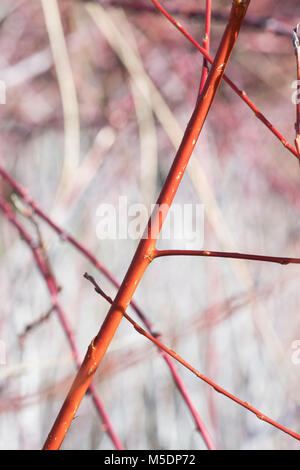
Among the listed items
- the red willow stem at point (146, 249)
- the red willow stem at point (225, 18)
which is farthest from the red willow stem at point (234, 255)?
the red willow stem at point (225, 18)

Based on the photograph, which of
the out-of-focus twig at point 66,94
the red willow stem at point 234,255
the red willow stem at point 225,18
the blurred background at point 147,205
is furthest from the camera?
the blurred background at point 147,205

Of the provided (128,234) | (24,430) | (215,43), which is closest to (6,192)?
(128,234)

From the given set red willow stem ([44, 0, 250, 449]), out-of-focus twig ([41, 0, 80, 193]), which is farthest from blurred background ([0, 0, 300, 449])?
red willow stem ([44, 0, 250, 449])

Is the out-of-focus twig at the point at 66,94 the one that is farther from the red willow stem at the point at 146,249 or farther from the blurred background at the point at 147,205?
the red willow stem at the point at 146,249

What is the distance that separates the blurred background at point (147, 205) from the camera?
4.28 ft

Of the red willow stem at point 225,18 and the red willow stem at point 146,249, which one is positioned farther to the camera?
the red willow stem at point 225,18

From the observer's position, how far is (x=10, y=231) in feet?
4.41

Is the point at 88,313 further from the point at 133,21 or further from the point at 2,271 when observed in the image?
the point at 133,21

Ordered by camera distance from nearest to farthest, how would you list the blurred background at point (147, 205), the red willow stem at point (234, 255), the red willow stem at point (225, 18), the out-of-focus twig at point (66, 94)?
the red willow stem at point (234, 255), the red willow stem at point (225, 18), the out-of-focus twig at point (66, 94), the blurred background at point (147, 205)

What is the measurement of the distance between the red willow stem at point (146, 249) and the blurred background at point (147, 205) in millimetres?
858

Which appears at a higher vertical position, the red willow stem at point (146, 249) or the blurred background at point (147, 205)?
the blurred background at point (147, 205)

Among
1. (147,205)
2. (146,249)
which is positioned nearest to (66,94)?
(147,205)

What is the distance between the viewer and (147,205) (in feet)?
4.85

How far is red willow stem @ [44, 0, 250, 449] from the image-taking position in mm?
357
